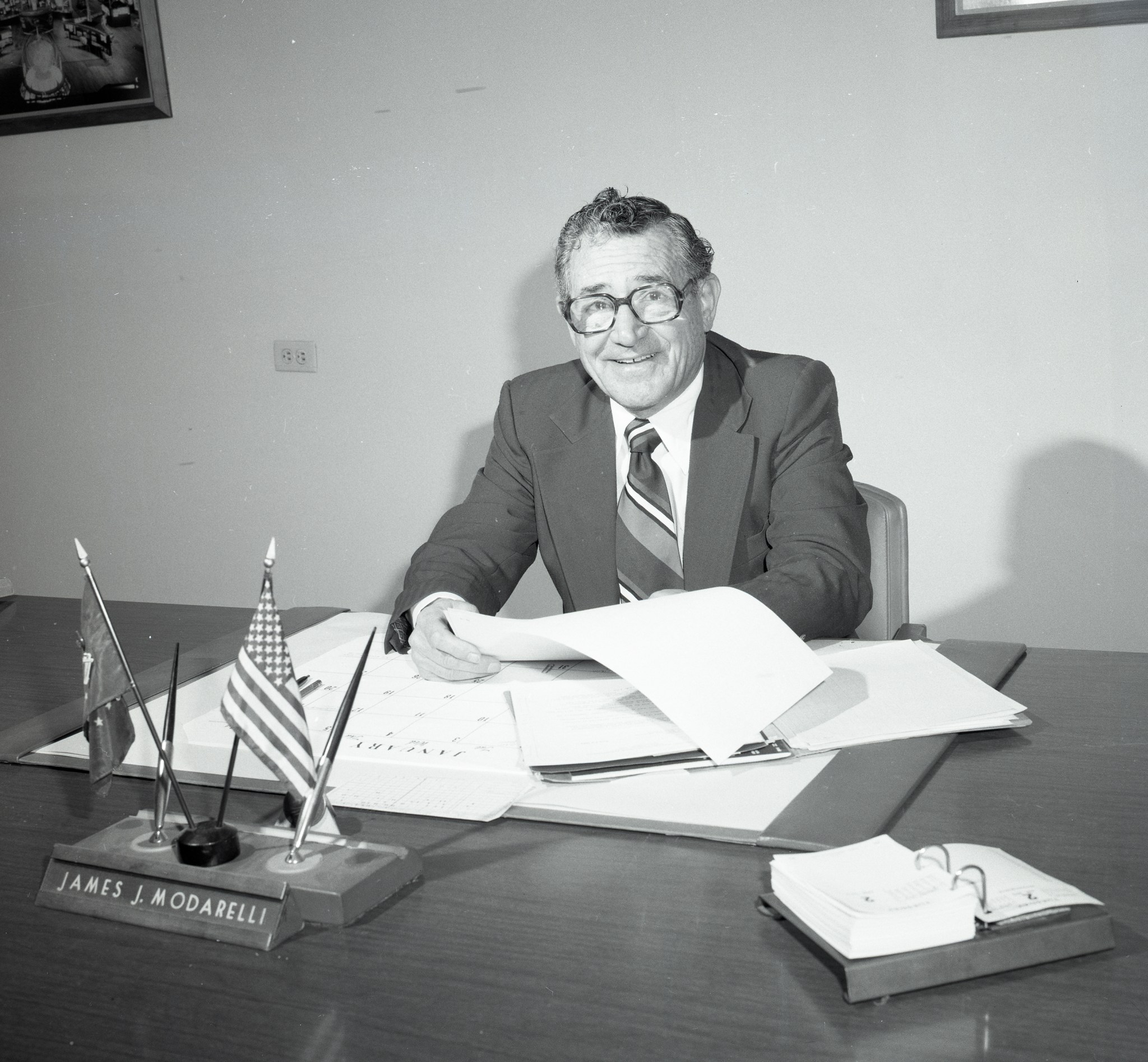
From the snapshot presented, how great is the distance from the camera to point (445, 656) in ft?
5.09

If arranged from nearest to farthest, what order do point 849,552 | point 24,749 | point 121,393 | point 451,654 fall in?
point 24,749 < point 451,654 < point 849,552 < point 121,393

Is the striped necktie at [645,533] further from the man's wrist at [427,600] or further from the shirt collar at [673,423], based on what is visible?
the man's wrist at [427,600]

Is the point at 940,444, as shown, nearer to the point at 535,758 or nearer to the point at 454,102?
the point at 454,102

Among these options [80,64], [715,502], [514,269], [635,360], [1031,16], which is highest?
[80,64]

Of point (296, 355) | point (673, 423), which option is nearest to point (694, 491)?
point (673, 423)

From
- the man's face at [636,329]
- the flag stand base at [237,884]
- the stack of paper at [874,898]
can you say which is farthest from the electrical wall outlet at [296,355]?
the stack of paper at [874,898]

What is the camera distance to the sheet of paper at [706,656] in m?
1.20

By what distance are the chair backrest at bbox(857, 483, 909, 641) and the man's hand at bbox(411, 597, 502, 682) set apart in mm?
655

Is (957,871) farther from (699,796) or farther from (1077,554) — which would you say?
(1077,554)

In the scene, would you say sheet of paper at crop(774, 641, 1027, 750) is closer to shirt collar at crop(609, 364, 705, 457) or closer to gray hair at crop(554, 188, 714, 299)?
shirt collar at crop(609, 364, 705, 457)

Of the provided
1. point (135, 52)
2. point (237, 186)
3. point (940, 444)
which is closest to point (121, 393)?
point (237, 186)

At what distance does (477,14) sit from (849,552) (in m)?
2.15

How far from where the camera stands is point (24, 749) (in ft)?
4.43

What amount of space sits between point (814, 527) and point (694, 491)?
22cm
